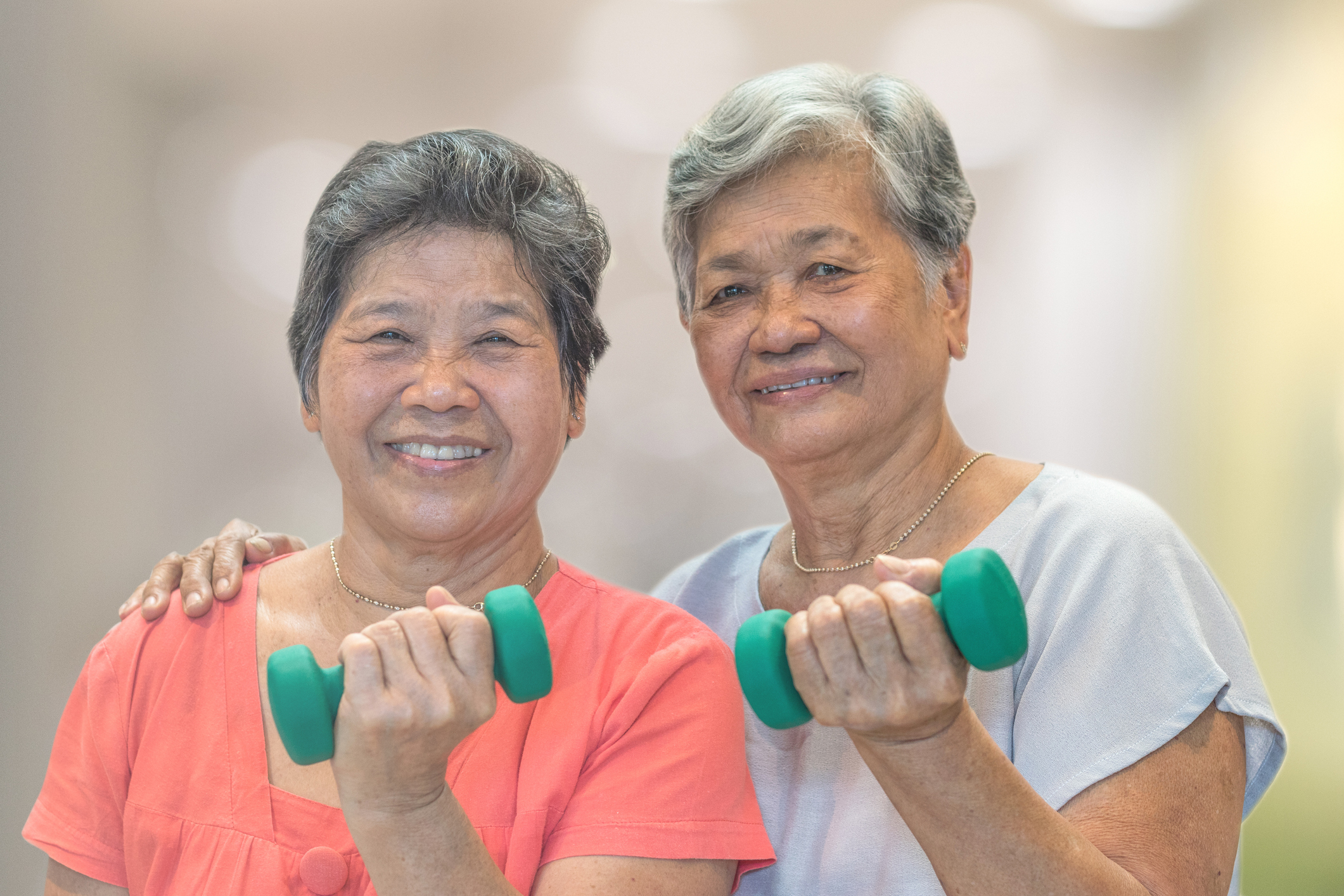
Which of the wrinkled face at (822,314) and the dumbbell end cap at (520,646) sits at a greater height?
the wrinkled face at (822,314)

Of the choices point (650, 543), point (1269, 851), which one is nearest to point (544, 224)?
point (650, 543)

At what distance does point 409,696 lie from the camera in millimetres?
960

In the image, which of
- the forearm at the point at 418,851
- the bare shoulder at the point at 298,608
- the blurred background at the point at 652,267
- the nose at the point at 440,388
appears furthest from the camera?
the blurred background at the point at 652,267

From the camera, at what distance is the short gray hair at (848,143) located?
1.53m

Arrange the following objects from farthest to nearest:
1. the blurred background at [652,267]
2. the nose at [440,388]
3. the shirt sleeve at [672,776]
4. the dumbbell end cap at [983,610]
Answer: the blurred background at [652,267]
the nose at [440,388]
the shirt sleeve at [672,776]
the dumbbell end cap at [983,610]

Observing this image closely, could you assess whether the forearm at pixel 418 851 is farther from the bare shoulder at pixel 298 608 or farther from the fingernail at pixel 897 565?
the fingernail at pixel 897 565

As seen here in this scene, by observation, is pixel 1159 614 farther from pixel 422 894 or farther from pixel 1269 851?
pixel 1269 851

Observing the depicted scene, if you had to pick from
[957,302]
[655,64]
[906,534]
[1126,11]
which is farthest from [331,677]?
[1126,11]

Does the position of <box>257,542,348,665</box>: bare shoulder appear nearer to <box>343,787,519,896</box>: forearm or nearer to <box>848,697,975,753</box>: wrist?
<box>343,787,519,896</box>: forearm

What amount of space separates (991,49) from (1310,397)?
124 centimetres

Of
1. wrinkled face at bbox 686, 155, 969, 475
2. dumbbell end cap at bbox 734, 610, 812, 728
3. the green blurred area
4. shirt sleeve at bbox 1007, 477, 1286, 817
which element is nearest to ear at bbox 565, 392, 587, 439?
wrinkled face at bbox 686, 155, 969, 475

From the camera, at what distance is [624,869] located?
1.09m

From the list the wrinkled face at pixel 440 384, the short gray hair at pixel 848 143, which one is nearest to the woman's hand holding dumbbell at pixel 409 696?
the wrinkled face at pixel 440 384

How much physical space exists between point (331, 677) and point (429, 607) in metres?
0.12
